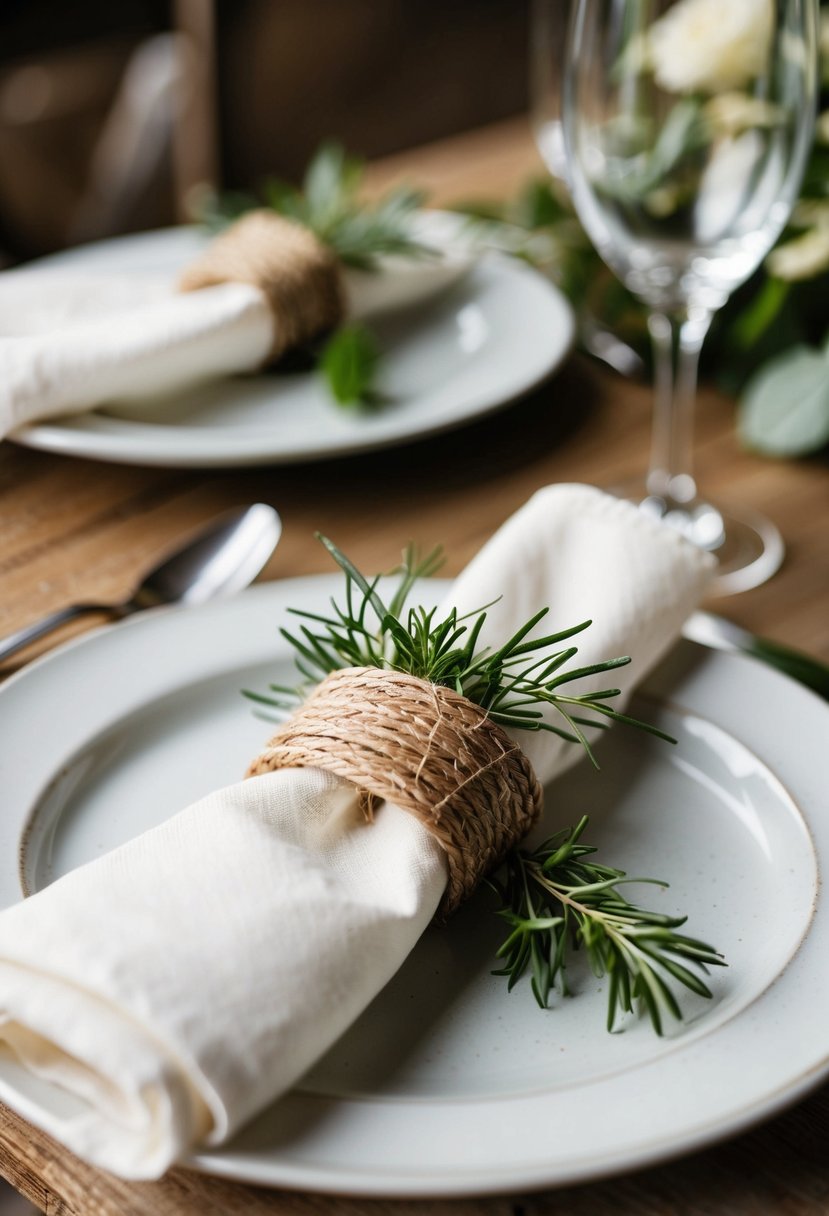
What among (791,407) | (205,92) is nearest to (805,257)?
(791,407)

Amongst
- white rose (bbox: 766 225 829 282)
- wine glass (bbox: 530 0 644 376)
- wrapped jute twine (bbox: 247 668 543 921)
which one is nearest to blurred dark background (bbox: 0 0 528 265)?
wine glass (bbox: 530 0 644 376)

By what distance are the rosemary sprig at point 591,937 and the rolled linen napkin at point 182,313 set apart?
440 millimetres

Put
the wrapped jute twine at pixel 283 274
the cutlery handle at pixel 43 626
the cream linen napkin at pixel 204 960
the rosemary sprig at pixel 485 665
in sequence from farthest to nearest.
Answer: the wrapped jute twine at pixel 283 274, the cutlery handle at pixel 43 626, the rosemary sprig at pixel 485 665, the cream linen napkin at pixel 204 960

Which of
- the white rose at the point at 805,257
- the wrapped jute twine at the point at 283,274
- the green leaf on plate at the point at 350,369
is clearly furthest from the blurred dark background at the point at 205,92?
the white rose at the point at 805,257

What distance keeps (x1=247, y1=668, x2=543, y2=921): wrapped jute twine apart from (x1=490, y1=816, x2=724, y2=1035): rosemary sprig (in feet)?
0.06

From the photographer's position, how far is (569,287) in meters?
0.99

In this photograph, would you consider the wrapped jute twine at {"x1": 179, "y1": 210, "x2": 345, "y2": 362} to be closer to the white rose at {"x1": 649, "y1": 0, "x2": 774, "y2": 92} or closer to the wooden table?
the wooden table

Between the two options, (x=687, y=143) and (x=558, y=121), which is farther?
(x=558, y=121)

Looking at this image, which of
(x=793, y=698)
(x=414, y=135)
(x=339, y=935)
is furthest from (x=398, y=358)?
(x=414, y=135)

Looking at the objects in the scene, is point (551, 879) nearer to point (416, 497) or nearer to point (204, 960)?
point (204, 960)

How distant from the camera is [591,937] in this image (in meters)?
0.40

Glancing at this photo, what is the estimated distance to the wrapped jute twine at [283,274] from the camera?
2.77ft

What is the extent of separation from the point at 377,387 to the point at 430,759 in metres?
0.47

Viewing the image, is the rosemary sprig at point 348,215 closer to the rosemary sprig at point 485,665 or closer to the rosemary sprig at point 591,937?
the rosemary sprig at point 485,665
